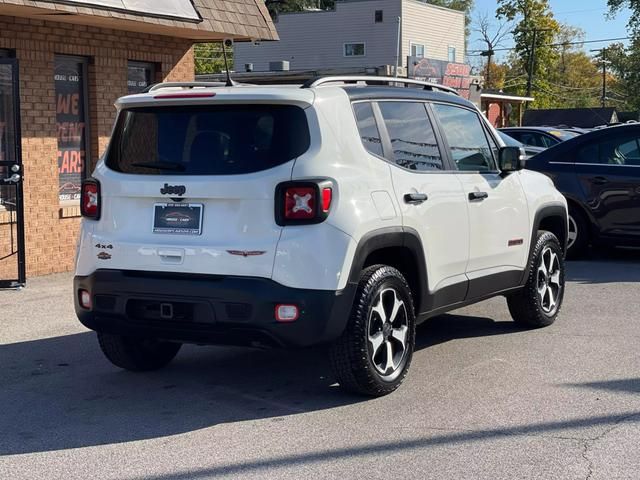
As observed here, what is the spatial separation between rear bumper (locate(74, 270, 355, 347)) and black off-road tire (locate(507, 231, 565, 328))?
276 centimetres

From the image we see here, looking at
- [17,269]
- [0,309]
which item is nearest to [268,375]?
[0,309]

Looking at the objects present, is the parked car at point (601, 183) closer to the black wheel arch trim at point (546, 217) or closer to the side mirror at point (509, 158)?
the black wheel arch trim at point (546, 217)

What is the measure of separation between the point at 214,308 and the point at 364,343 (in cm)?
93

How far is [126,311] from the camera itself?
19.4 feet

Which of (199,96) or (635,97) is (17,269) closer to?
(199,96)

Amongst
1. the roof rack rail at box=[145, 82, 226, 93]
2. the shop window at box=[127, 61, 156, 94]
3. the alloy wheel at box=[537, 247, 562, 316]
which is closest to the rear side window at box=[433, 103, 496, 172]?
the alloy wheel at box=[537, 247, 562, 316]

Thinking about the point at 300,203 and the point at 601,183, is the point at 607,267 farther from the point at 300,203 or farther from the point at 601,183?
the point at 300,203

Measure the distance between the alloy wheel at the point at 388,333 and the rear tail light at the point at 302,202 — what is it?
77cm

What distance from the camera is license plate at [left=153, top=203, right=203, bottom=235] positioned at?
18.9 feet

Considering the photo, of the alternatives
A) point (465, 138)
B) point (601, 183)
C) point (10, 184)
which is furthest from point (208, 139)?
point (601, 183)

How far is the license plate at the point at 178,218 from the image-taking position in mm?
5770

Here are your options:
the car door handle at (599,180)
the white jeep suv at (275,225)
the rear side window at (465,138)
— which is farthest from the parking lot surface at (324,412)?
the car door handle at (599,180)

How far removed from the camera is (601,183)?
40.3ft

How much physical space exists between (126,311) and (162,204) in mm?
682
